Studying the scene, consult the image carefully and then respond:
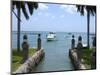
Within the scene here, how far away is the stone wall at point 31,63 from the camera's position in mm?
2793

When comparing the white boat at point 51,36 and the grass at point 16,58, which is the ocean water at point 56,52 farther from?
the grass at point 16,58

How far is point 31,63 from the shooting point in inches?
112

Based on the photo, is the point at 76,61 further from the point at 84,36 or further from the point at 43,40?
the point at 43,40

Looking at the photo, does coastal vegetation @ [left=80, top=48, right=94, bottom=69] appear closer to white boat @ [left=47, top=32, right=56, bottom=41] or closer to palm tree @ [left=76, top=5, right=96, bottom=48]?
palm tree @ [left=76, top=5, right=96, bottom=48]

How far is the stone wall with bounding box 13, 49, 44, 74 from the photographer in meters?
2.79

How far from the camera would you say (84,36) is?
304 cm

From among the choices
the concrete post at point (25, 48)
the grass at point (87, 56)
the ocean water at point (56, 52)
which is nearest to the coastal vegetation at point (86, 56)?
the grass at point (87, 56)

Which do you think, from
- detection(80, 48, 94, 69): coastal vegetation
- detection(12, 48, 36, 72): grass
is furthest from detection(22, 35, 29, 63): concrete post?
detection(80, 48, 94, 69): coastal vegetation

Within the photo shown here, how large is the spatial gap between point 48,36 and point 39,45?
17 cm

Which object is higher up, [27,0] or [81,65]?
[27,0]

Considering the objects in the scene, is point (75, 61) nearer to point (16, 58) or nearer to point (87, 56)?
point (87, 56)

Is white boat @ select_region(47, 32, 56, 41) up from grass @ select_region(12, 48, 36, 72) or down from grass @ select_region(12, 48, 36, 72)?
up
